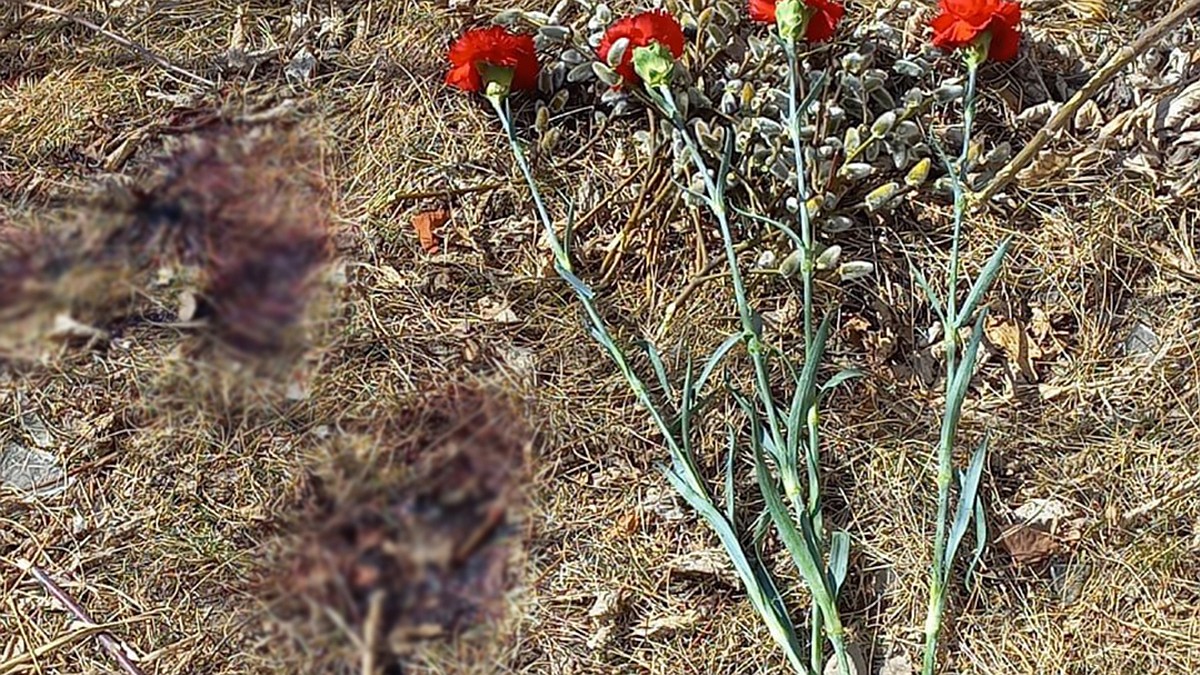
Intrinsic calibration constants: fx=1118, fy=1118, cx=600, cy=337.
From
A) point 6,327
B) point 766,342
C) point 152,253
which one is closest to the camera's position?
point 6,327

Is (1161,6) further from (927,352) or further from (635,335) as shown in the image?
(635,335)

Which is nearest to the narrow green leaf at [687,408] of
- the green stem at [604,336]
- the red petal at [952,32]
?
the green stem at [604,336]

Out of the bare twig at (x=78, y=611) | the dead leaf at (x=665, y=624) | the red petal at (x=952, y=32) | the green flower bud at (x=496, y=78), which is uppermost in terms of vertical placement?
the red petal at (x=952, y=32)

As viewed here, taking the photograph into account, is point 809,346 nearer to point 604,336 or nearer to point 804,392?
point 804,392

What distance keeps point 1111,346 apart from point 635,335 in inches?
26.5

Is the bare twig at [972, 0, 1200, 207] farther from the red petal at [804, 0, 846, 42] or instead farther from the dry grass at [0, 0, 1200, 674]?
the red petal at [804, 0, 846, 42]

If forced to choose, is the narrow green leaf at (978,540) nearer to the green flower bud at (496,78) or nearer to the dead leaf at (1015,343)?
the dead leaf at (1015,343)

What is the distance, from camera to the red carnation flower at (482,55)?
1.51 m

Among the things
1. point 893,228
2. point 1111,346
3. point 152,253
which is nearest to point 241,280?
point 152,253

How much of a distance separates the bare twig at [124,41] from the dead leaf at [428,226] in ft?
1.42

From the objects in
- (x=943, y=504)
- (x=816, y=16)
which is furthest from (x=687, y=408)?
(x=816, y=16)

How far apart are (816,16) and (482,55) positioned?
449 mm

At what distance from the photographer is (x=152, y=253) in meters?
0.82

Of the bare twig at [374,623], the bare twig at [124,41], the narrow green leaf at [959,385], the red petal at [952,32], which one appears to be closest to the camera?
the bare twig at [374,623]
